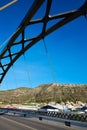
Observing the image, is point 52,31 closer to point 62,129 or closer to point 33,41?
point 33,41

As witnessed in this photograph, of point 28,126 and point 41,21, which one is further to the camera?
point 28,126

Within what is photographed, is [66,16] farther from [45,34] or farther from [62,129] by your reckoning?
[62,129]

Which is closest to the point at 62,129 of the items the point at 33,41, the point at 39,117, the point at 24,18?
the point at 33,41

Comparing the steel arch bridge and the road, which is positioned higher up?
the steel arch bridge

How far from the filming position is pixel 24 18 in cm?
2169

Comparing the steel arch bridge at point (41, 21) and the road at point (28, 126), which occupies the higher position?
the steel arch bridge at point (41, 21)

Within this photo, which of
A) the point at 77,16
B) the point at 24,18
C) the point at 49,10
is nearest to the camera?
the point at 49,10

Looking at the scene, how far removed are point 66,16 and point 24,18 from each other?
2.94 m

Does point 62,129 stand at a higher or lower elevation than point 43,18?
lower

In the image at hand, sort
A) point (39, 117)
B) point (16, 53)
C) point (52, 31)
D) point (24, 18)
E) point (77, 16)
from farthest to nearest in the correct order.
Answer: point (39, 117) → point (16, 53) → point (52, 31) → point (24, 18) → point (77, 16)

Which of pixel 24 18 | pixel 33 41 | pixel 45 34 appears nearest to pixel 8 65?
pixel 33 41

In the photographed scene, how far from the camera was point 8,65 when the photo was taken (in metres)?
40.8

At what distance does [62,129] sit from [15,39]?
9.55 metres

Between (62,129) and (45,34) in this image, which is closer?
(45,34)
